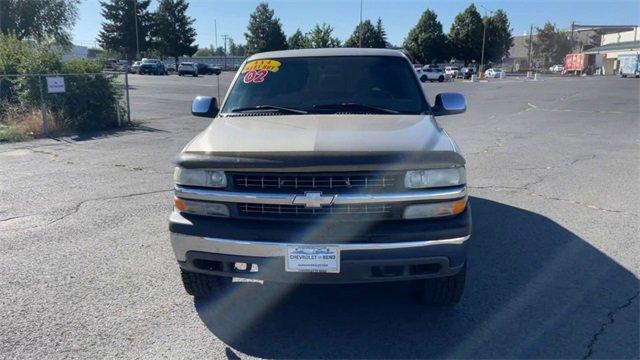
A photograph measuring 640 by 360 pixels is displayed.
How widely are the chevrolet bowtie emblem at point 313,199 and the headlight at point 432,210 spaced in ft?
1.55

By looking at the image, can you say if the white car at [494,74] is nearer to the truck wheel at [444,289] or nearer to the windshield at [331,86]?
the windshield at [331,86]

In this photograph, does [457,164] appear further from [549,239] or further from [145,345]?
[549,239]

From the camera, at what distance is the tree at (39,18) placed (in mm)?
39406

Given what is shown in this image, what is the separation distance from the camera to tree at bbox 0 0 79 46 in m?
39.4

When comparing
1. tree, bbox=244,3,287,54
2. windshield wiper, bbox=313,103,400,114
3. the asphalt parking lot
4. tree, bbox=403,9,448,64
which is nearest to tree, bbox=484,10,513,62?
tree, bbox=403,9,448,64

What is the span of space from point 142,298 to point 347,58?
2749 mm

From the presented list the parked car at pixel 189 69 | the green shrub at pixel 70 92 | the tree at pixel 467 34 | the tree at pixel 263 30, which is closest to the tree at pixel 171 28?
the tree at pixel 263 30

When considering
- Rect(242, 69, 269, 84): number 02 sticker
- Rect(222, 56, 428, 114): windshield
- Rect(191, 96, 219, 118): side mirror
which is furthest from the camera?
Rect(191, 96, 219, 118): side mirror

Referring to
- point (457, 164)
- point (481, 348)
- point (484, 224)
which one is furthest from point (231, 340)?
point (484, 224)

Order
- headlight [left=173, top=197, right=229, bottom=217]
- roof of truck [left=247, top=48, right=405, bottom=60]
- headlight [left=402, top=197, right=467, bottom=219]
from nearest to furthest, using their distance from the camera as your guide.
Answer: headlight [left=402, top=197, right=467, bottom=219]
headlight [left=173, top=197, right=229, bottom=217]
roof of truck [left=247, top=48, right=405, bottom=60]

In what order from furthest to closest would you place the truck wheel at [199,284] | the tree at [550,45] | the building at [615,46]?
the tree at [550,45] < the building at [615,46] < the truck wheel at [199,284]

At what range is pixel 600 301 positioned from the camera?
3.94 m

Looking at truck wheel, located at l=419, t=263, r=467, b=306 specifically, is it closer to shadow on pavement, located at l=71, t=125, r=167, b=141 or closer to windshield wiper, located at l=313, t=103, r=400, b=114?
windshield wiper, located at l=313, t=103, r=400, b=114

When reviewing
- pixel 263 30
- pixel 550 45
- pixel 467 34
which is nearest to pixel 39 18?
pixel 263 30
